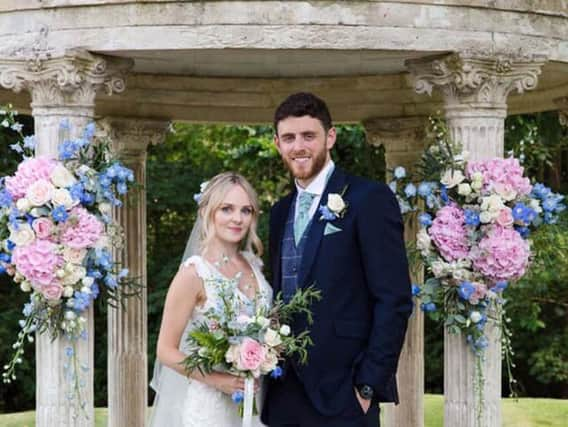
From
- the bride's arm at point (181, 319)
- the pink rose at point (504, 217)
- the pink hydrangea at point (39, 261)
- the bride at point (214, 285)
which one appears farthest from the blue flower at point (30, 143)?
the pink rose at point (504, 217)

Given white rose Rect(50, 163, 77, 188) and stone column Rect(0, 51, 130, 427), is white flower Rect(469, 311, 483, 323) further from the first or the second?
white rose Rect(50, 163, 77, 188)

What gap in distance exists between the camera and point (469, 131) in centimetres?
885

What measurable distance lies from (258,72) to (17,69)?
4322 millimetres

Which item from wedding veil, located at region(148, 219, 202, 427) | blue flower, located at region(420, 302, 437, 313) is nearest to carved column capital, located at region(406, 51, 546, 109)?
blue flower, located at region(420, 302, 437, 313)

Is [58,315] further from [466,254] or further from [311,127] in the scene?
[466,254]

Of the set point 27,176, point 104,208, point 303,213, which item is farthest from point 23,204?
point 303,213

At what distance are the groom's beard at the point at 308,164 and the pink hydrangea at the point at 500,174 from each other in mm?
1896

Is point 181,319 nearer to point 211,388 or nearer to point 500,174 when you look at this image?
point 211,388

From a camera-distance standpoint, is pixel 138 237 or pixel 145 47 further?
pixel 138 237

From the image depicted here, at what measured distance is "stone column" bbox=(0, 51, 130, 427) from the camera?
8422 mm

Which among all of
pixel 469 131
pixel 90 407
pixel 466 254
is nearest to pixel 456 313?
pixel 466 254

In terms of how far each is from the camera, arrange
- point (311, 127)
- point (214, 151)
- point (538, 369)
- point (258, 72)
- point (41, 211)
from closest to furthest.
→ 1. point (311, 127)
2. point (41, 211)
3. point (258, 72)
4. point (538, 369)
5. point (214, 151)

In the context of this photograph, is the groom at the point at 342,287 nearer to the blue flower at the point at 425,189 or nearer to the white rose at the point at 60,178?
the blue flower at the point at 425,189

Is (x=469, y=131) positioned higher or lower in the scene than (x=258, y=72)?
lower
